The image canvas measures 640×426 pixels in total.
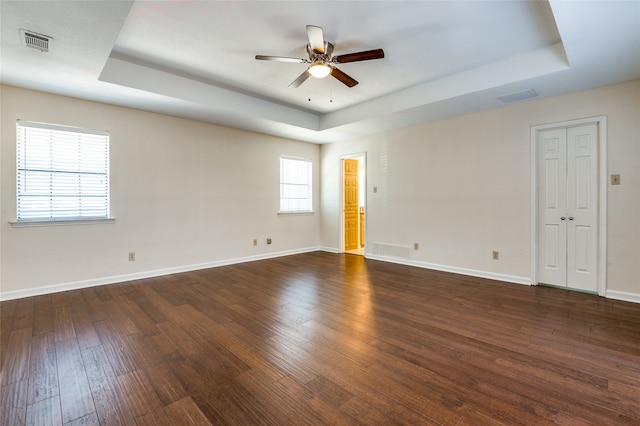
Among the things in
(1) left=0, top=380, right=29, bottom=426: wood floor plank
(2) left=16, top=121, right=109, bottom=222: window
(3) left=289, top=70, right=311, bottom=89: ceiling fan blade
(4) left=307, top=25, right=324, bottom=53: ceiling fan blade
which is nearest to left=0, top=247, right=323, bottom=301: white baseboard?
(2) left=16, top=121, right=109, bottom=222: window

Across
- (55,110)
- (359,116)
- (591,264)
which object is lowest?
(591,264)

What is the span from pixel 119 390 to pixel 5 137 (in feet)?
11.9

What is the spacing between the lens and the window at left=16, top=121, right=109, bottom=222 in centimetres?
360

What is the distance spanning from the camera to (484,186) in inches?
176

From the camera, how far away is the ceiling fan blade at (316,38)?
2480 mm

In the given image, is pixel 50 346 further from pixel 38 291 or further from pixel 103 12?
pixel 103 12

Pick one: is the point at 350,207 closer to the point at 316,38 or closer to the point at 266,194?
the point at 266,194

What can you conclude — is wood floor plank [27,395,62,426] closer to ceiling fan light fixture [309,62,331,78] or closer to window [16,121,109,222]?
window [16,121,109,222]

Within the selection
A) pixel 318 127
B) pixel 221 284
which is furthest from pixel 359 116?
pixel 221 284

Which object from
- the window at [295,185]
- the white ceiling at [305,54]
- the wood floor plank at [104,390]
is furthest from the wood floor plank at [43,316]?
the window at [295,185]

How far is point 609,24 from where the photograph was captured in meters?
2.38

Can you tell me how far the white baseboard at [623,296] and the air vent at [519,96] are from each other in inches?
104

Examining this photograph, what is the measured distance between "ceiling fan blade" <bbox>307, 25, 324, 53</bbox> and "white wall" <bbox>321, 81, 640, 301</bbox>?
9.84ft

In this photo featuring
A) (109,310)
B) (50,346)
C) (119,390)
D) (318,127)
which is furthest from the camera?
(318,127)
